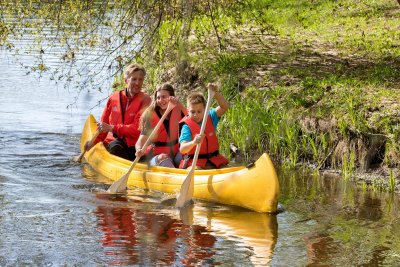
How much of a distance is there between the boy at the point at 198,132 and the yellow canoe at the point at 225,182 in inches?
8.7

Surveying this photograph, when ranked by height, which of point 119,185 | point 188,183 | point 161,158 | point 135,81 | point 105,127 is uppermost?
point 135,81

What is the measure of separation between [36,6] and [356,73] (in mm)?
4092

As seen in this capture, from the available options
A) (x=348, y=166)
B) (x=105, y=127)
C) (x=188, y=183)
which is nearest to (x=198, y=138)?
(x=188, y=183)

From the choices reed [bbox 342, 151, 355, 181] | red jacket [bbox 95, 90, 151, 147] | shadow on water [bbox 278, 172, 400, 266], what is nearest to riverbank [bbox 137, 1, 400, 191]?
reed [bbox 342, 151, 355, 181]

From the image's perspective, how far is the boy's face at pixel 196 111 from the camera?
859 cm

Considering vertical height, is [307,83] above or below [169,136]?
above

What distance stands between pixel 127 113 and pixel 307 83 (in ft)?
7.66

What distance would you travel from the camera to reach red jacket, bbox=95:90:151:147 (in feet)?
32.1

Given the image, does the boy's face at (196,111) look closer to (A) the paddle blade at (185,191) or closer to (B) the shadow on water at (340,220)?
(A) the paddle blade at (185,191)

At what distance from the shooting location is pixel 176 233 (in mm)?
7359

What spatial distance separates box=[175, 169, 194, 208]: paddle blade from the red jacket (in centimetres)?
156

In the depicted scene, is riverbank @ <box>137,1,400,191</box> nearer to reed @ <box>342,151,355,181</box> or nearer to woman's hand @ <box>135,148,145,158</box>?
reed @ <box>342,151,355,181</box>

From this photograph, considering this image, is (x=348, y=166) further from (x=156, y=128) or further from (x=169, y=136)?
(x=156, y=128)

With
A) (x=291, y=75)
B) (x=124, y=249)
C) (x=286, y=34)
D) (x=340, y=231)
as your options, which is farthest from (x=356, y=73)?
(x=124, y=249)
